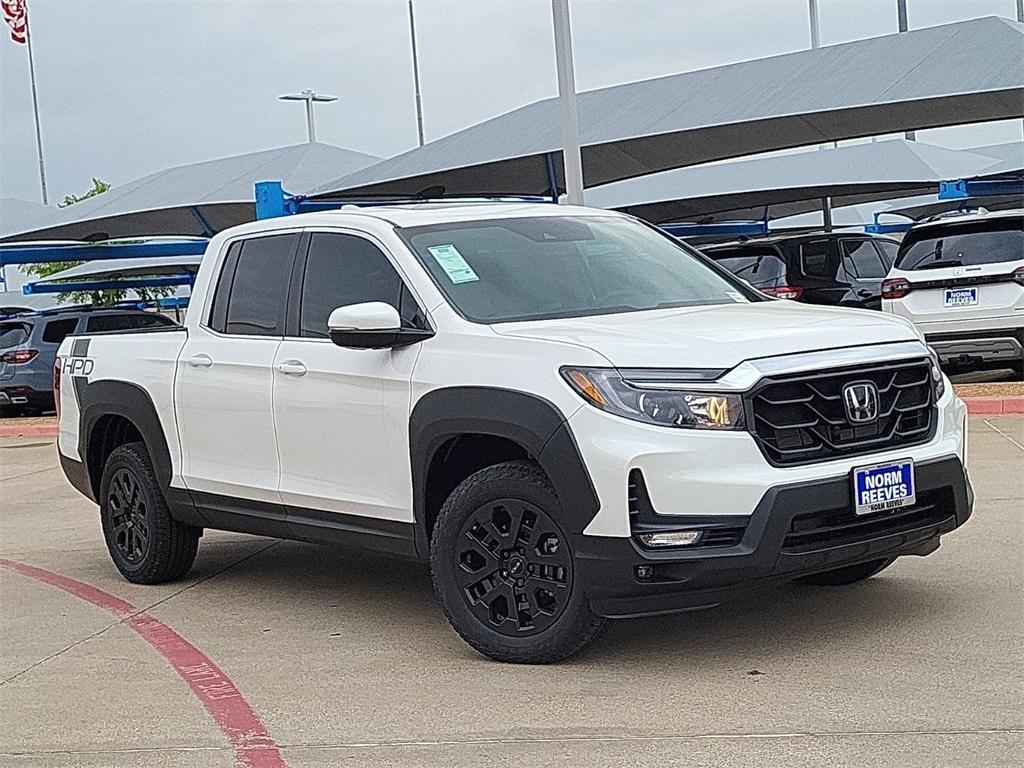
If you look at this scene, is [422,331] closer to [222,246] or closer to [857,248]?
[222,246]

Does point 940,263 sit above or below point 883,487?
above

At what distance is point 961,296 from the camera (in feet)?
46.4

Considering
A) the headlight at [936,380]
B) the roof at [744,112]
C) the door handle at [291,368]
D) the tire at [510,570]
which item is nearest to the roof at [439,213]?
the door handle at [291,368]

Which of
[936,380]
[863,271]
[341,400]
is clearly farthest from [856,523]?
[863,271]

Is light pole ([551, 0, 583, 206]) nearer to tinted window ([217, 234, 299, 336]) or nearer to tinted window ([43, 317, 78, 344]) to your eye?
tinted window ([217, 234, 299, 336])

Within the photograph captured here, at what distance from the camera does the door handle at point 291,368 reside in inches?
258

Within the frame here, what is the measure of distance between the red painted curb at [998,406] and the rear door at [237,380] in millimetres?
7828

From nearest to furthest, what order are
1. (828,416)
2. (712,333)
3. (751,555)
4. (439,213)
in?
(751,555) < (828,416) < (712,333) < (439,213)

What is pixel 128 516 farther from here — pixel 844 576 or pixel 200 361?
pixel 844 576

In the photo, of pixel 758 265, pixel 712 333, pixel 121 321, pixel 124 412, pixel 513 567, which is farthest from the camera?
pixel 121 321

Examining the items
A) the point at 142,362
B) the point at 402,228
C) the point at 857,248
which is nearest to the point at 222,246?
the point at 142,362

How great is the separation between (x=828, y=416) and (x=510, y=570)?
132 centimetres

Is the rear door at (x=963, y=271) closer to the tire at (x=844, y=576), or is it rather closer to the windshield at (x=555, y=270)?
the windshield at (x=555, y=270)

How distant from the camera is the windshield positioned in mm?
6234
